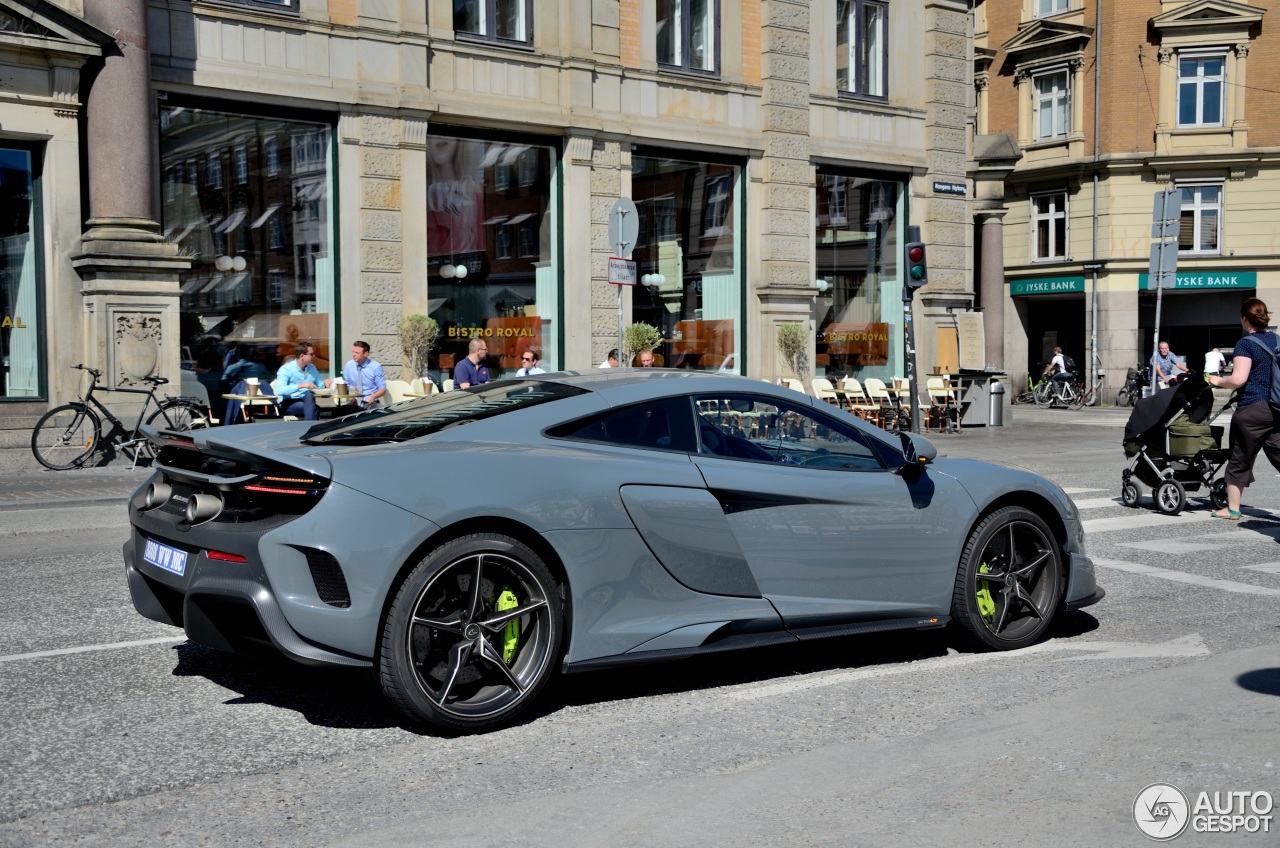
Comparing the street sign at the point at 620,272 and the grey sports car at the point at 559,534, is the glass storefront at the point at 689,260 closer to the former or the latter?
the street sign at the point at 620,272

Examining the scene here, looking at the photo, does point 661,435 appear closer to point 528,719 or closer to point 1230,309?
point 528,719

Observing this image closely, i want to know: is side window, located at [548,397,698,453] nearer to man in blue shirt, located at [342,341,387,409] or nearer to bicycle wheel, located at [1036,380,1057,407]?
man in blue shirt, located at [342,341,387,409]

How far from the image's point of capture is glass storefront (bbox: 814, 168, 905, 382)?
25.0 m

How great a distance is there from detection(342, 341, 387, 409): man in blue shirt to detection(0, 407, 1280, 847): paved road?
10.9 meters

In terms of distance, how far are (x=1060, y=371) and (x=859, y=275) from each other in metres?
16.0

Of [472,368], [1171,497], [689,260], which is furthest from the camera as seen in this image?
[689,260]

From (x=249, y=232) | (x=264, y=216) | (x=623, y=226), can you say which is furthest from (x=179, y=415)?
(x=623, y=226)

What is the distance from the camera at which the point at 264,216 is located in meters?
18.9

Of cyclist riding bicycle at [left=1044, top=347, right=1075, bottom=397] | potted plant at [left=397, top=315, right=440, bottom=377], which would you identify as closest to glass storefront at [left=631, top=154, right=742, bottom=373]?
potted plant at [left=397, top=315, right=440, bottom=377]

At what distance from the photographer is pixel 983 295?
3181 centimetres

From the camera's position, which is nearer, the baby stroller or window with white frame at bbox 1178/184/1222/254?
the baby stroller

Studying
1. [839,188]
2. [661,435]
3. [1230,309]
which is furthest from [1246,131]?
[661,435]

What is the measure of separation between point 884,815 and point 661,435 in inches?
78.7

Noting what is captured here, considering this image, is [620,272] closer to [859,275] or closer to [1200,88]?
[859,275]
